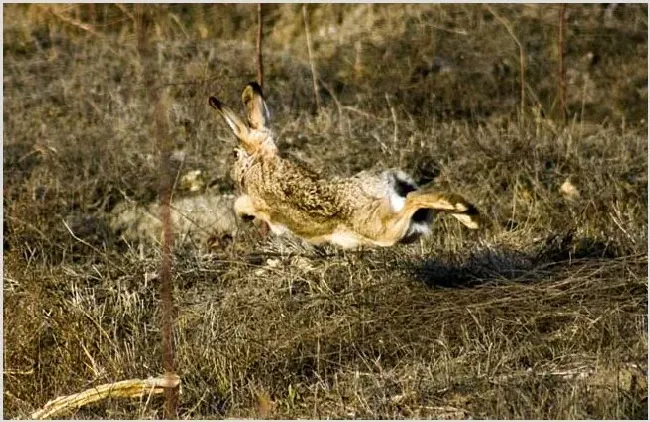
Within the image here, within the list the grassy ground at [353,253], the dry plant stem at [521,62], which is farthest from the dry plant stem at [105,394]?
the dry plant stem at [521,62]

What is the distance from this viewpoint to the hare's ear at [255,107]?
753 centimetres

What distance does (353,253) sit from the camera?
720 cm

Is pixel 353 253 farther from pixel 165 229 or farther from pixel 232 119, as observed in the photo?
pixel 165 229

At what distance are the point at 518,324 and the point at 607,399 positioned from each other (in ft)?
3.21

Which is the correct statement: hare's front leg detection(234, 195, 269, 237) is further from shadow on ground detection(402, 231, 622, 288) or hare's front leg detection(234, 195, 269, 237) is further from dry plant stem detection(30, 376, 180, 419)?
dry plant stem detection(30, 376, 180, 419)

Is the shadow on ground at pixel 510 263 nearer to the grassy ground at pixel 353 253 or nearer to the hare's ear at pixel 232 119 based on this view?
the grassy ground at pixel 353 253

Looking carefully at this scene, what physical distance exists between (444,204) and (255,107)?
1.64 metres

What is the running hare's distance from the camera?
654 centimetres

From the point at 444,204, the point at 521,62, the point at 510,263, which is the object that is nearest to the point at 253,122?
the point at 510,263

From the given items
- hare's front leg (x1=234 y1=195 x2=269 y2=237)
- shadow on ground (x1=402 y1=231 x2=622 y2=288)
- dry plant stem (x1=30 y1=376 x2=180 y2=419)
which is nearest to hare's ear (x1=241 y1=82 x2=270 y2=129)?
hare's front leg (x1=234 y1=195 x2=269 y2=237)

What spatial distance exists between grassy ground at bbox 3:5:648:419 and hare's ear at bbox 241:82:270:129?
65cm

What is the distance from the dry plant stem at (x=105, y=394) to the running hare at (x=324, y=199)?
3.89ft

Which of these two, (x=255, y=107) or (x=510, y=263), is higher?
(x=255, y=107)

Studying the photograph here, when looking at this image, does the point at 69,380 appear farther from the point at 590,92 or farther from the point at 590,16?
the point at 590,16
